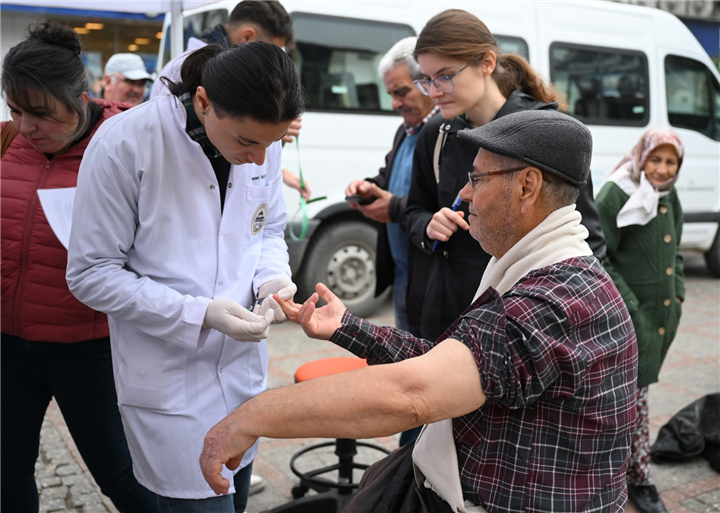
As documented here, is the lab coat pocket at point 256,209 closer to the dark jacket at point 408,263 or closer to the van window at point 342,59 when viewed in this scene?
the dark jacket at point 408,263

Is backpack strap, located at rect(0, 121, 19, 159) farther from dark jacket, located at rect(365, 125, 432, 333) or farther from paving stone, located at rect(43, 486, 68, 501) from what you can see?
paving stone, located at rect(43, 486, 68, 501)

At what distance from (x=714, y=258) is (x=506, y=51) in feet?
13.1

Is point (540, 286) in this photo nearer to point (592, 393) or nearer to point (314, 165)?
point (592, 393)

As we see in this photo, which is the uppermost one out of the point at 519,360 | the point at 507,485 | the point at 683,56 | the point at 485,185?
the point at 683,56

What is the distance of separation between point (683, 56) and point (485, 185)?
7.99m

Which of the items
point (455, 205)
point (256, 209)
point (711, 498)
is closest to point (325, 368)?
point (455, 205)

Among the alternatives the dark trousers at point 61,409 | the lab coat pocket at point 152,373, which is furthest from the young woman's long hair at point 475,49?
the dark trousers at point 61,409

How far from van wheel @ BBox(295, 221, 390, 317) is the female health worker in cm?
→ 450

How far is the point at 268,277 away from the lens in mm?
2143

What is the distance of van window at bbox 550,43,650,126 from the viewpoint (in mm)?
7738

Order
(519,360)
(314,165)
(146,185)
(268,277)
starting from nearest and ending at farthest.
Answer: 1. (519,360)
2. (146,185)
3. (268,277)
4. (314,165)

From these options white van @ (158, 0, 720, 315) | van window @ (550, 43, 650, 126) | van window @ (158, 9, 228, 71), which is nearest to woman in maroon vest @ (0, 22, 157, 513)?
white van @ (158, 0, 720, 315)

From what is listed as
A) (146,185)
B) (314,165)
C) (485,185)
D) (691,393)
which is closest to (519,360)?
(485,185)

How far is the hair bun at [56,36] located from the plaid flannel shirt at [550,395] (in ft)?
5.24
